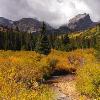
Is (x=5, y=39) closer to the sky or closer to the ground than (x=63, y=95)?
closer to the sky

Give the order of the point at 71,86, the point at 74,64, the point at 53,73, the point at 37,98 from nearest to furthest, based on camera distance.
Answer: the point at 37,98
the point at 71,86
the point at 53,73
the point at 74,64

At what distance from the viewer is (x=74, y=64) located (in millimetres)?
64750

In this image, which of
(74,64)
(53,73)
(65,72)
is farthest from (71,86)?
(74,64)

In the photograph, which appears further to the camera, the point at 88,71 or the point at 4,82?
the point at 88,71

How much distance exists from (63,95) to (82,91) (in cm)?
225

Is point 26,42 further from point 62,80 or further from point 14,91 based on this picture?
point 14,91

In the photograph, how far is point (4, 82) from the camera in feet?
66.3

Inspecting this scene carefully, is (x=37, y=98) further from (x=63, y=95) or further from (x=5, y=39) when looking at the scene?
(x=5, y=39)

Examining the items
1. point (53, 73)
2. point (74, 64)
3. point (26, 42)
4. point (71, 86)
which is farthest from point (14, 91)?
point (26, 42)

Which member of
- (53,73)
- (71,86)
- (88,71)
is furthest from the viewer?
(53,73)

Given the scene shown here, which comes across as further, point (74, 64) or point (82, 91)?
point (74, 64)

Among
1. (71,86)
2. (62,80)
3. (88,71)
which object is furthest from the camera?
(62,80)

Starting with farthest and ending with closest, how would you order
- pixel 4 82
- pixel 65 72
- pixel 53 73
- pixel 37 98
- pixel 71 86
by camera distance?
1. pixel 65 72
2. pixel 53 73
3. pixel 71 86
4. pixel 4 82
5. pixel 37 98

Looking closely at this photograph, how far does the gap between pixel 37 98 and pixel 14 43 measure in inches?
5049
